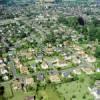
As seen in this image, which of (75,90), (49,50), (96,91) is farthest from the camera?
(49,50)

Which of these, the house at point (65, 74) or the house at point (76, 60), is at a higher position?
the house at point (65, 74)

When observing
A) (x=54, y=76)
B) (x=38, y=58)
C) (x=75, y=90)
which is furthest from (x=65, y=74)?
(x=38, y=58)

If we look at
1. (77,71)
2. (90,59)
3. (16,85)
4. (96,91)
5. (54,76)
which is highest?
(96,91)

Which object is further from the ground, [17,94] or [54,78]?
[54,78]

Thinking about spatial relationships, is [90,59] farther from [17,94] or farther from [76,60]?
[17,94]

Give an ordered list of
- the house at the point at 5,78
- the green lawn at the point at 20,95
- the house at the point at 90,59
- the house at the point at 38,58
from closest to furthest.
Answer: the green lawn at the point at 20,95 < the house at the point at 5,78 < the house at the point at 90,59 < the house at the point at 38,58

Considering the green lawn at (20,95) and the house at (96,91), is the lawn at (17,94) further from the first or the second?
the house at (96,91)

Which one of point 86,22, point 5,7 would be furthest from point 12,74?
point 5,7

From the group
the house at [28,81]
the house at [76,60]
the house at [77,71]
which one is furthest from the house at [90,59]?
the house at [28,81]

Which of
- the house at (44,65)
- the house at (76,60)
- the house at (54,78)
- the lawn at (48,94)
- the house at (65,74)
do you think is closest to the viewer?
the lawn at (48,94)

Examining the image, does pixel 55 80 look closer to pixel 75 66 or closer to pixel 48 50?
pixel 75 66
